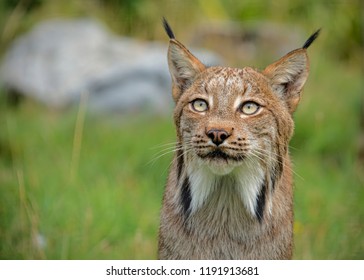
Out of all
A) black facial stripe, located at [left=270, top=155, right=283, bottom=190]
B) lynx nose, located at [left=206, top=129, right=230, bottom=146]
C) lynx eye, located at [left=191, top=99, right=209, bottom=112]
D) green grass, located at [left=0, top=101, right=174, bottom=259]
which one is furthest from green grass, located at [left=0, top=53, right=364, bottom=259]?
lynx nose, located at [left=206, top=129, right=230, bottom=146]

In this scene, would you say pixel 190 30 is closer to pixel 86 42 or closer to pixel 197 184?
pixel 86 42

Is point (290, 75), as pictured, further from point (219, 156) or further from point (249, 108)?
point (219, 156)

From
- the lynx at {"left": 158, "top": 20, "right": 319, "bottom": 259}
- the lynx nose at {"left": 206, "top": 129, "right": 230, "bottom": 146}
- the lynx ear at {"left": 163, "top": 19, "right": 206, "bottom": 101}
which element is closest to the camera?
the lynx nose at {"left": 206, "top": 129, "right": 230, "bottom": 146}

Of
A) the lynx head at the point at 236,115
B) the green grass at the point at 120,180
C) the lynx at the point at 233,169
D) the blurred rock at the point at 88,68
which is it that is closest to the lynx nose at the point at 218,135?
the lynx head at the point at 236,115

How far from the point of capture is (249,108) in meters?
4.73

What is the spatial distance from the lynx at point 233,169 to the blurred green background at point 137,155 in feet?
1.16

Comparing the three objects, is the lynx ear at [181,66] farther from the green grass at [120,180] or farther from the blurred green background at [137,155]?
the green grass at [120,180]

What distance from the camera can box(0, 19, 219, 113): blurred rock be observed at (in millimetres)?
11359

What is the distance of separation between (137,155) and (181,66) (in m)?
4.03

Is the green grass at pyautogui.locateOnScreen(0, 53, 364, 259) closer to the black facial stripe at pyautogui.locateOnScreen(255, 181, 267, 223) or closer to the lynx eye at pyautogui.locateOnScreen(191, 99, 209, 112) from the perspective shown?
the black facial stripe at pyautogui.locateOnScreen(255, 181, 267, 223)

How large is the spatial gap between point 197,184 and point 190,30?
8.20 m

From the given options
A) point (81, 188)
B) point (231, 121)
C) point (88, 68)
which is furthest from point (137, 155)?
point (231, 121)

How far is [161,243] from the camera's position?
511cm

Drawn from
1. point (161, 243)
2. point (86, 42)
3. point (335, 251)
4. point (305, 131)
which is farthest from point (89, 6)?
point (161, 243)
